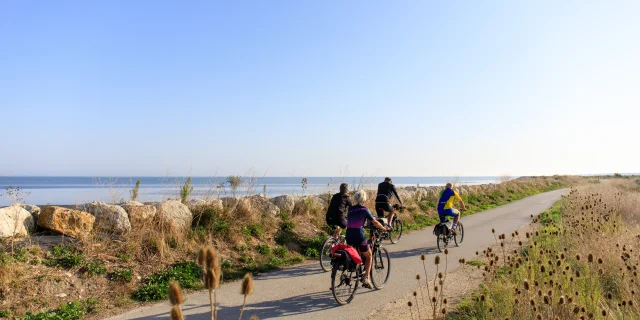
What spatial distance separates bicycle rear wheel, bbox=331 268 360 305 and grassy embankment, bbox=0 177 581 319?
2723 mm

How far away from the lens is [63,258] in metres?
7.76

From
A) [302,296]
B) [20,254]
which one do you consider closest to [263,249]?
[302,296]

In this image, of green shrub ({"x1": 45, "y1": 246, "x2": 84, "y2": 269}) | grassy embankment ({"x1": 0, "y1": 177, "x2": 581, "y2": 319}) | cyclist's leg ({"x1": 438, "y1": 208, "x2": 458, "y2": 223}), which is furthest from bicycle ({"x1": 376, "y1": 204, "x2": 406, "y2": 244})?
green shrub ({"x1": 45, "y1": 246, "x2": 84, "y2": 269})

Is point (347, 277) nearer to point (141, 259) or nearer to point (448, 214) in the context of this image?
point (141, 259)

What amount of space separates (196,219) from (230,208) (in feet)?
3.70

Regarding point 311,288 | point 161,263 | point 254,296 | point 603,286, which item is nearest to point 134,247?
point 161,263

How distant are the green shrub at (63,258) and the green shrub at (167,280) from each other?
1.23 metres

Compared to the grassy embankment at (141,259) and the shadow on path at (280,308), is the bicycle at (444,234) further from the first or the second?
the shadow on path at (280,308)

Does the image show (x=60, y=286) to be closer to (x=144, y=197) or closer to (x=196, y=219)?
(x=196, y=219)

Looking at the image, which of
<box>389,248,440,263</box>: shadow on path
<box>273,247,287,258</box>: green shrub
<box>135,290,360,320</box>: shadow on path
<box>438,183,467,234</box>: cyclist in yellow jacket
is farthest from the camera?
<box>438,183,467,234</box>: cyclist in yellow jacket

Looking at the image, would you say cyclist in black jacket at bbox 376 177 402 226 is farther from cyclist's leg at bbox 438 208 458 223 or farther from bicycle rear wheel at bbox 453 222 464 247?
bicycle rear wheel at bbox 453 222 464 247

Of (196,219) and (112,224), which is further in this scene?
(196,219)

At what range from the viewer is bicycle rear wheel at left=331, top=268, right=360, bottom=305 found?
7.08m

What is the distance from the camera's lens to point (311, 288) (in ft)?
27.0
